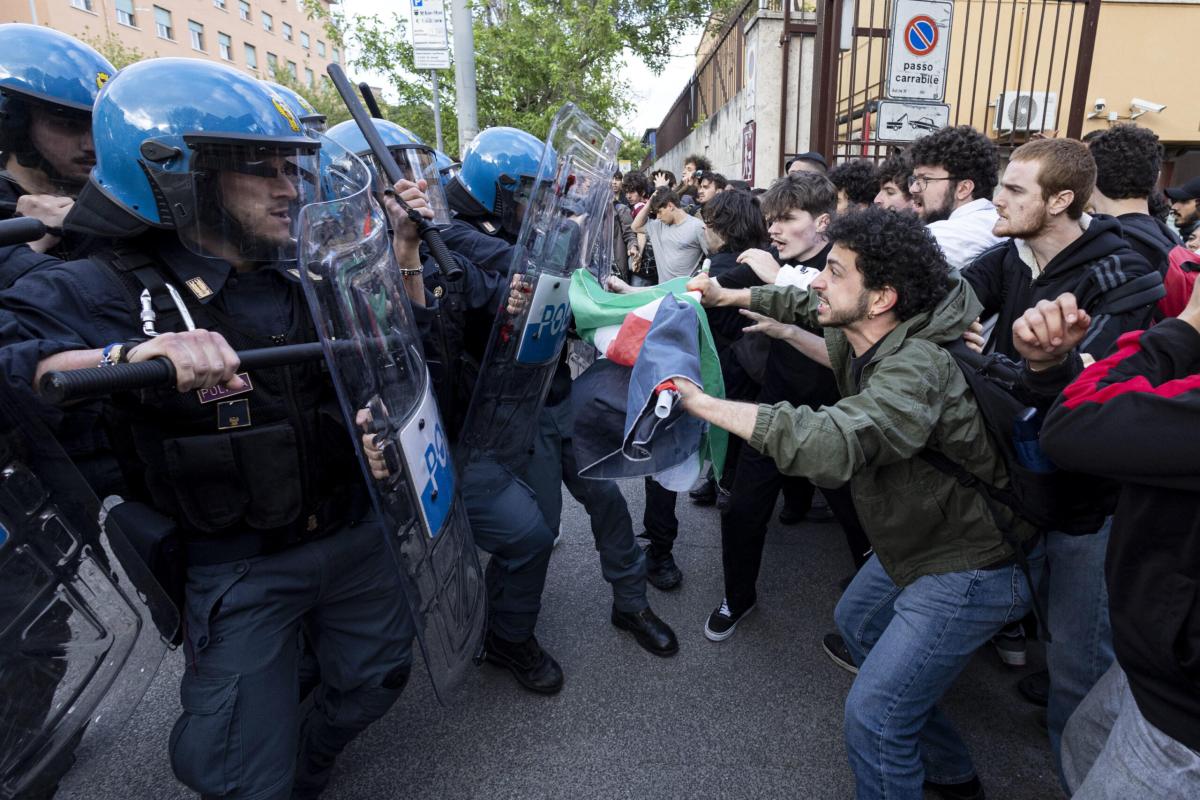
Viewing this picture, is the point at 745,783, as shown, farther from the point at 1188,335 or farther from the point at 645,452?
the point at 1188,335

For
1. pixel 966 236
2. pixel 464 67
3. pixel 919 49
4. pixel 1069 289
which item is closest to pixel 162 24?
pixel 464 67

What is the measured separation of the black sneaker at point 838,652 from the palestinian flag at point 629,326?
3.29 feet

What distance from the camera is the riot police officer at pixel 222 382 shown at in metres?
1.46

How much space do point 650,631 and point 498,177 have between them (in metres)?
2.02

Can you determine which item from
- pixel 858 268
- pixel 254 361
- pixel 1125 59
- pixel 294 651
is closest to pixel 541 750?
pixel 294 651

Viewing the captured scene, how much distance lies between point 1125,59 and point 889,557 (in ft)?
30.8

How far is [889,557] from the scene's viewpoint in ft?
5.99

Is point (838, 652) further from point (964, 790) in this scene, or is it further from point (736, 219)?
point (736, 219)

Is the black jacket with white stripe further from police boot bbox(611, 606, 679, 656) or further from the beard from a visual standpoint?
police boot bbox(611, 606, 679, 656)

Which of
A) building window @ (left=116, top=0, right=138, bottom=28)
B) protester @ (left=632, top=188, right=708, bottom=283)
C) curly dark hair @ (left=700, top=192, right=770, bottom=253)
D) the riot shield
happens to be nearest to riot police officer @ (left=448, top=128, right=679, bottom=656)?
the riot shield

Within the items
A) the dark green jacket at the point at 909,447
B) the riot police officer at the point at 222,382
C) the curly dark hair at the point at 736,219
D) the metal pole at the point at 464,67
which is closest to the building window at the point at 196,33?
the metal pole at the point at 464,67

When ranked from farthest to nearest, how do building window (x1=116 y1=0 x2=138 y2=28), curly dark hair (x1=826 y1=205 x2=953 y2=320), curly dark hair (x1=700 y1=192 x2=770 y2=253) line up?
building window (x1=116 y1=0 x2=138 y2=28) → curly dark hair (x1=700 y1=192 x2=770 y2=253) → curly dark hair (x1=826 y1=205 x2=953 y2=320)

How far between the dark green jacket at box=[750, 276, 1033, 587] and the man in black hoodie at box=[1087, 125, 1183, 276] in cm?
137

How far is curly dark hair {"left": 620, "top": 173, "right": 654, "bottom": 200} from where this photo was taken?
7883 mm
